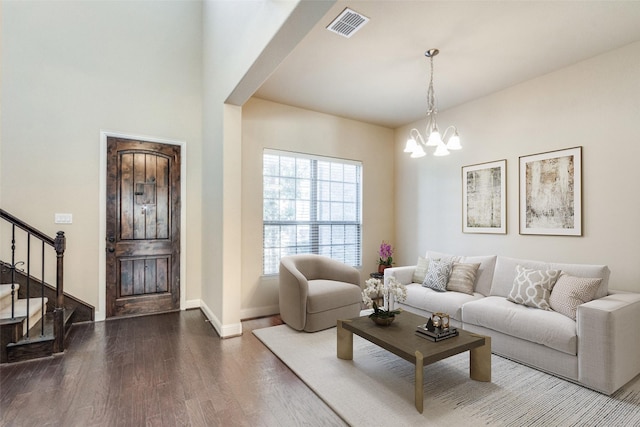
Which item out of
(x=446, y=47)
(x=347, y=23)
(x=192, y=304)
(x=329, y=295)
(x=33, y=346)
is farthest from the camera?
(x=192, y=304)

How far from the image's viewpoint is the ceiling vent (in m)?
2.53

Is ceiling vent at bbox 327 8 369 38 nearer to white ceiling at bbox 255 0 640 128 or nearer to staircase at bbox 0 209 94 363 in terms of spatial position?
white ceiling at bbox 255 0 640 128

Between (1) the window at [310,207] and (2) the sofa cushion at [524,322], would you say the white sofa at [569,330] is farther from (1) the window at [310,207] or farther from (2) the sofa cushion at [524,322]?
(1) the window at [310,207]

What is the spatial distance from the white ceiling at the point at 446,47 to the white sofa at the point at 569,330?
6.78 ft

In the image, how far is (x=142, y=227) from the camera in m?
4.12

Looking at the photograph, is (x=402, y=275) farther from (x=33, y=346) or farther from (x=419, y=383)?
(x=33, y=346)

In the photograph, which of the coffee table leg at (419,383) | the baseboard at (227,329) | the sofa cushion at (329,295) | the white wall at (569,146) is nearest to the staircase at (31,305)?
the baseboard at (227,329)

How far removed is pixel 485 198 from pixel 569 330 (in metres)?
2.07

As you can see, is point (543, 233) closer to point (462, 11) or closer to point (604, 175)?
point (604, 175)

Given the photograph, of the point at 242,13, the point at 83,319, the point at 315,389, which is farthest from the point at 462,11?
the point at 83,319

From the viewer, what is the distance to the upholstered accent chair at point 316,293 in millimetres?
3471

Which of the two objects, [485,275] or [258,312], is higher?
[485,275]

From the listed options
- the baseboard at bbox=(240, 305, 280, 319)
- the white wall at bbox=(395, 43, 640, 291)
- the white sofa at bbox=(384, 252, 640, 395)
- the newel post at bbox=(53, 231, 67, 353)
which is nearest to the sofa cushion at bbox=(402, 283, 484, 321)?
the white sofa at bbox=(384, 252, 640, 395)

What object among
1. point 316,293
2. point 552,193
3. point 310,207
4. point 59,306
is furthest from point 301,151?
point 59,306
